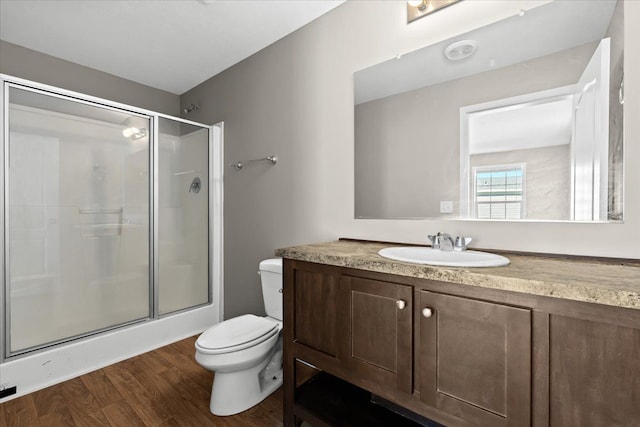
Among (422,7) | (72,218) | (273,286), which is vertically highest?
(422,7)

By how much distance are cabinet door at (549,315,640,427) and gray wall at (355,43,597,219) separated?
73 centimetres

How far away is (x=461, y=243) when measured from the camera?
135cm

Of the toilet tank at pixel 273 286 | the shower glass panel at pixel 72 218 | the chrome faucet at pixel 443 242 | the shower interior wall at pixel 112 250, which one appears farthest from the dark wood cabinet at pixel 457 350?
the shower glass panel at pixel 72 218

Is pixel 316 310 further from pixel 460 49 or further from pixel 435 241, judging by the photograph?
pixel 460 49

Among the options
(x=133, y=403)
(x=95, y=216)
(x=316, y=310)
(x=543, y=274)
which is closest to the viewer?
(x=543, y=274)

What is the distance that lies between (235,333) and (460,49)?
1818mm

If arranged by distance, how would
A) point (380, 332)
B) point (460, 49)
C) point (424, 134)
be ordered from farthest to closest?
point (424, 134) < point (460, 49) < point (380, 332)

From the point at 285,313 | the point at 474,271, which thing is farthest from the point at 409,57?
the point at 285,313

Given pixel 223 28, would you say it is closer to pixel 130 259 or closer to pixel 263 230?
pixel 263 230

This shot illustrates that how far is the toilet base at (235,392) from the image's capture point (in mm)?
1594

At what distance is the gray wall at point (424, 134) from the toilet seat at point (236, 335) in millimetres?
827

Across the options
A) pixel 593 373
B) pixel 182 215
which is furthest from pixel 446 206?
pixel 182 215

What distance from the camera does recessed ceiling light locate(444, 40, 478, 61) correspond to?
1.41 m

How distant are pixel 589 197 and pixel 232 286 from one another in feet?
7.88
